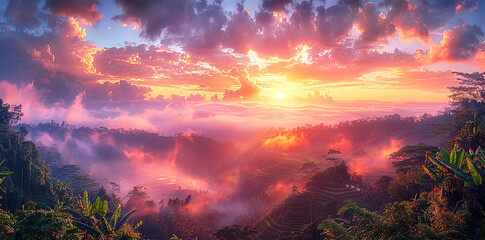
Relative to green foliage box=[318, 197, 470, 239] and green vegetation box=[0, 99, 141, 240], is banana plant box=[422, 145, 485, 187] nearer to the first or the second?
green foliage box=[318, 197, 470, 239]

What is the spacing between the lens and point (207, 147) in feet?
547

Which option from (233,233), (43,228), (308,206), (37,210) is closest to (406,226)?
(43,228)

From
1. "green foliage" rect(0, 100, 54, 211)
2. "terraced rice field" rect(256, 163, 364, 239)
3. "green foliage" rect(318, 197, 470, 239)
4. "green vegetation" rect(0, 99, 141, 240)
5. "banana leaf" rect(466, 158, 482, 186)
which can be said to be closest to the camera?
"green foliage" rect(318, 197, 470, 239)

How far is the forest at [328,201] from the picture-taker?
262 inches

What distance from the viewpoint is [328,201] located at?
30.3 meters

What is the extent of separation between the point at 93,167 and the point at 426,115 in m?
209

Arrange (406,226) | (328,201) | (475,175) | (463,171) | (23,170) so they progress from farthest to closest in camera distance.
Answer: (23,170) → (328,201) → (406,226) → (463,171) → (475,175)

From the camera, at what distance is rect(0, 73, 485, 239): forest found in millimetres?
6648

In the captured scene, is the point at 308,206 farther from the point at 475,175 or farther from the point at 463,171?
the point at 475,175

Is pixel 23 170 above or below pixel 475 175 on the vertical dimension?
below

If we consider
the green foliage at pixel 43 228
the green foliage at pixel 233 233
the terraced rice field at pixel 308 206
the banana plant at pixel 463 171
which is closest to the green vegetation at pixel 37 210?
the green foliage at pixel 43 228

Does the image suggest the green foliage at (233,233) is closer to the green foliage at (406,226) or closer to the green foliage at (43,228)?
the green foliage at (406,226)

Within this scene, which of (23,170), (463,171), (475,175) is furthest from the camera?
(23,170)

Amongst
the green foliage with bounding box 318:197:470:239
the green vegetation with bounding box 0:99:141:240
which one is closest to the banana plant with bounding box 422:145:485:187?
the green foliage with bounding box 318:197:470:239
